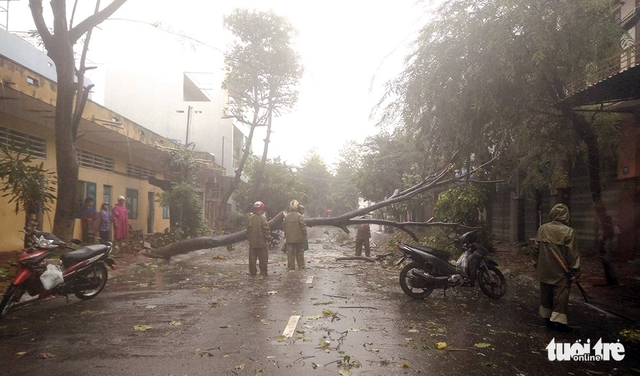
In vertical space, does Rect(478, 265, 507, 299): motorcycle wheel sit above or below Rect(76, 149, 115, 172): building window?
below

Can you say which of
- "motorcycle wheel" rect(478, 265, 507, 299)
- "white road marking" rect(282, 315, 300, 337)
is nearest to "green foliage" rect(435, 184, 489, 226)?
"motorcycle wheel" rect(478, 265, 507, 299)

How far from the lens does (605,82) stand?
8016 millimetres

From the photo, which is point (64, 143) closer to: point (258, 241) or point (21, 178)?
point (21, 178)

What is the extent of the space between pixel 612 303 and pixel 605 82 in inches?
147

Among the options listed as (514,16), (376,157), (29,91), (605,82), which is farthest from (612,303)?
(376,157)

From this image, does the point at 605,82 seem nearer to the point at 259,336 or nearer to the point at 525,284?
the point at 525,284

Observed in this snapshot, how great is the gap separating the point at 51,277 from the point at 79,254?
86 cm

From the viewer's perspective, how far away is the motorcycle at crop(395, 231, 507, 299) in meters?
8.74

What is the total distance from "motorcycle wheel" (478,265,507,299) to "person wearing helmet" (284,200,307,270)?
16.1ft

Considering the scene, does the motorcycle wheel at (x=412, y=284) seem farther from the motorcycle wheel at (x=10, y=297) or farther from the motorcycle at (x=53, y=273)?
the motorcycle wheel at (x=10, y=297)

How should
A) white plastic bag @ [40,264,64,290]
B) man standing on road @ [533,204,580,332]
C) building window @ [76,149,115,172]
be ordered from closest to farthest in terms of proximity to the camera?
man standing on road @ [533,204,580,332] < white plastic bag @ [40,264,64,290] < building window @ [76,149,115,172]

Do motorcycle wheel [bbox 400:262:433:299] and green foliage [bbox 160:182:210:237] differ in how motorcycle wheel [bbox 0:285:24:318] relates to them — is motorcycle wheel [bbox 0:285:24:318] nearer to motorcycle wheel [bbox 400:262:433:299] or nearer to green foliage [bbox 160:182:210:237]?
motorcycle wheel [bbox 400:262:433:299]

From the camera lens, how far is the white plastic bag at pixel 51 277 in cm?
729

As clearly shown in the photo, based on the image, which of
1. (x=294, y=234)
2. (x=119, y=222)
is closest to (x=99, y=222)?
(x=119, y=222)
